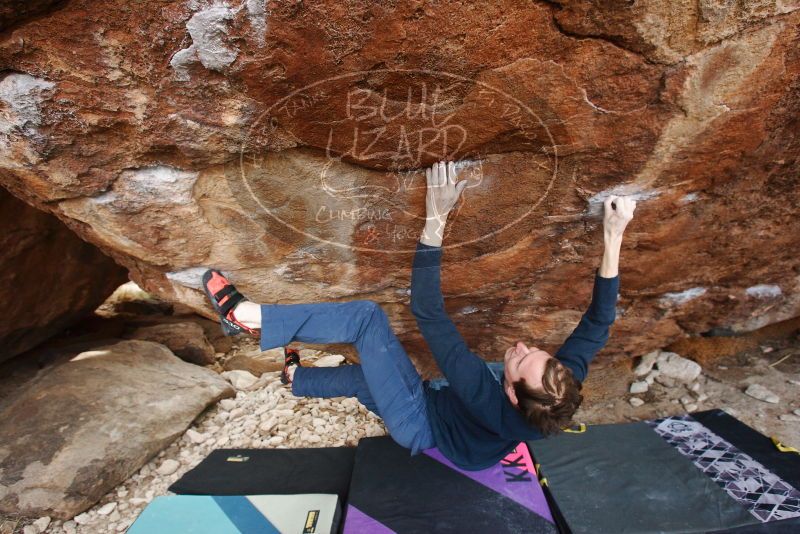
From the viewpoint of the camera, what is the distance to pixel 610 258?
81.3 inches

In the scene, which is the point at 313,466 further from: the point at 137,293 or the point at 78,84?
the point at 137,293

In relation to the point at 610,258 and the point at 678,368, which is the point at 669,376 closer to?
the point at 678,368

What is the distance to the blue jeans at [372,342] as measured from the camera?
198 centimetres

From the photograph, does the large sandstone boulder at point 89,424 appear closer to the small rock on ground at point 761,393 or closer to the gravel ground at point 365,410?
the gravel ground at point 365,410

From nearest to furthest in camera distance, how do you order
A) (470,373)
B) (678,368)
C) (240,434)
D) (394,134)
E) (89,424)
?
(394,134) < (470,373) < (89,424) < (240,434) < (678,368)

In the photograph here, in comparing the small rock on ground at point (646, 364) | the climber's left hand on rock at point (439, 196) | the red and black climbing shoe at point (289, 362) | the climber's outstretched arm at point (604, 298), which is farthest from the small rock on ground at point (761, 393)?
the red and black climbing shoe at point (289, 362)

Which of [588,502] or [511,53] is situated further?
[588,502]

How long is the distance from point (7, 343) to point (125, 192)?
8.16 feet

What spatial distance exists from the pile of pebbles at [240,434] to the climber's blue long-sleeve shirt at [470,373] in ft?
3.35

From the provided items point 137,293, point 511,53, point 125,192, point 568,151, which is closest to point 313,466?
point 125,192

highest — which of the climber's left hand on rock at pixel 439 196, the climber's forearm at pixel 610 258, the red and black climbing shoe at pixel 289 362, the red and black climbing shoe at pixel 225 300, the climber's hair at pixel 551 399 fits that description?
the climber's left hand on rock at pixel 439 196

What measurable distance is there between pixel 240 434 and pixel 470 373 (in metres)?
1.92

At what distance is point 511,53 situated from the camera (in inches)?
60.2

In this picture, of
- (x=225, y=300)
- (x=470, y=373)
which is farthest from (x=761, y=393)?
(x=225, y=300)
